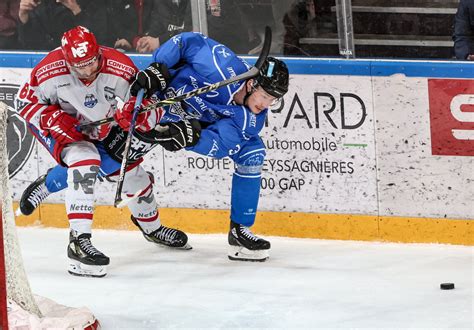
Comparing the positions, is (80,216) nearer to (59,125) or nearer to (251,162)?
(59,125)

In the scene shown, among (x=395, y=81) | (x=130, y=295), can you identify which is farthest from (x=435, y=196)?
(x=130, y=295)

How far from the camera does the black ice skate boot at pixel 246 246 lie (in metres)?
5.67

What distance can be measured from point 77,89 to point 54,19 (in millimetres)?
1164

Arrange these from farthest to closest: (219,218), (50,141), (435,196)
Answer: (219,218) → (435,196) → (50,141)

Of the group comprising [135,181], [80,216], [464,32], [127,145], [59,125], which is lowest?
A: [80,216]

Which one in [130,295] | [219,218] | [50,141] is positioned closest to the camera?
[130,295]

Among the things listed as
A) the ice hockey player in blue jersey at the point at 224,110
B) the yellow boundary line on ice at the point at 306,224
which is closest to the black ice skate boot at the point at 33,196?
the ice hockey player in blue jersey at the point at 224,110

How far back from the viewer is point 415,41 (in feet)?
19.2

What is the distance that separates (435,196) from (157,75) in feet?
4.88

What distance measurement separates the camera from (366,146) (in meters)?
5.90

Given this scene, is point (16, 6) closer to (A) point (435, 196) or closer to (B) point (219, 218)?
(B) point (219, 218)

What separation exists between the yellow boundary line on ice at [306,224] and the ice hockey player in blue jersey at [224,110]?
392mm

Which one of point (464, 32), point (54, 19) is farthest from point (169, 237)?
point (464, 32)

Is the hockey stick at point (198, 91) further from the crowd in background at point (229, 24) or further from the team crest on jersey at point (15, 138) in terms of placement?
the team crest on jersey at point (15, 138)
